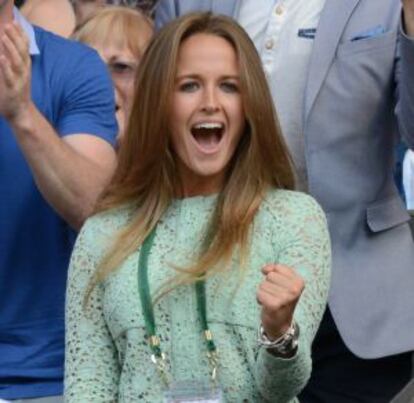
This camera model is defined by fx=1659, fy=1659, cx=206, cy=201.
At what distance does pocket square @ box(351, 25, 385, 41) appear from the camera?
4.59 m

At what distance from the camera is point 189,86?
13.5 feet

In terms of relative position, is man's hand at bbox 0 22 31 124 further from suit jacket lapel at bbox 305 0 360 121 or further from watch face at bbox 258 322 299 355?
watch face at bbox 258 322 299 355

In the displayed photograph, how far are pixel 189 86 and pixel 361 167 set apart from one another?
713 mm

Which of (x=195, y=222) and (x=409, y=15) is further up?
(x=409, y=15)

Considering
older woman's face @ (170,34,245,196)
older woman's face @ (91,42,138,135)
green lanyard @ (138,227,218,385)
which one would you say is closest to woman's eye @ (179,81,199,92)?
older woman's face @ (170,34,245,196)

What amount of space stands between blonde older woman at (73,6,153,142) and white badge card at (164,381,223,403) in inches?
90.3

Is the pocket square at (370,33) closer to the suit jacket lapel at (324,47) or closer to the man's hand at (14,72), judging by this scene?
the suit jacket lapel at (324,47)

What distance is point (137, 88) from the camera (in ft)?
13.7

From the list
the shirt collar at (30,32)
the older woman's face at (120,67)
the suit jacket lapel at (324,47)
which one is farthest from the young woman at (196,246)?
the older woman's face at (120,67)

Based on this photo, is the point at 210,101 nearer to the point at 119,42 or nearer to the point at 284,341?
the point at 284,341

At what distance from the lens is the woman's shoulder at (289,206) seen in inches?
157

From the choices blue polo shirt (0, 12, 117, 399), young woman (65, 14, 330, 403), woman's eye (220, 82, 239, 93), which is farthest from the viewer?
blue polo shirt (0, 12, 117, 399)

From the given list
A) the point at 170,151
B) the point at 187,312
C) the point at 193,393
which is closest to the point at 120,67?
the point at 170,151

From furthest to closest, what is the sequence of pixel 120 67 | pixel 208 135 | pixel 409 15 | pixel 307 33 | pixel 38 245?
pixel 120 67
pixel 307 33
pixel 38 245
pixel 409 15
pixel 208 135
